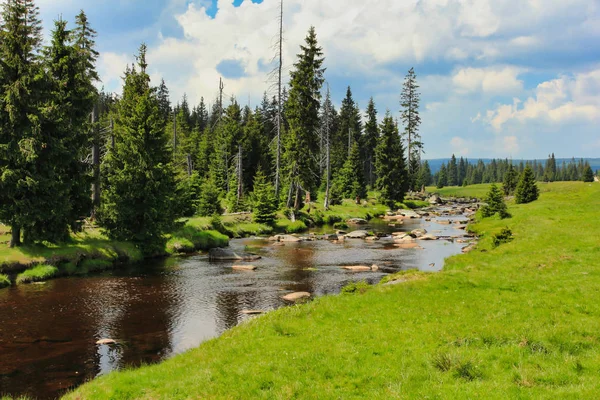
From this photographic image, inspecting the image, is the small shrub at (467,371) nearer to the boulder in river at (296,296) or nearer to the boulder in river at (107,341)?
the boulder in river at (296,296)

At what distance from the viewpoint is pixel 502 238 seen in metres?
35.8

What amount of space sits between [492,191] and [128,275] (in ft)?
165

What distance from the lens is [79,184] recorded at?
3353 cm

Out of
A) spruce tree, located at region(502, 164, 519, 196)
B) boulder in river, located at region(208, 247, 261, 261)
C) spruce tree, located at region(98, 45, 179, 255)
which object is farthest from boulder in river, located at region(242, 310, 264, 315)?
spruce tree, located at region(502, 164, 519, 196)

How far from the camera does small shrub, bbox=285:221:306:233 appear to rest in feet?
185

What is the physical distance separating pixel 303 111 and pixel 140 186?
98.8ft

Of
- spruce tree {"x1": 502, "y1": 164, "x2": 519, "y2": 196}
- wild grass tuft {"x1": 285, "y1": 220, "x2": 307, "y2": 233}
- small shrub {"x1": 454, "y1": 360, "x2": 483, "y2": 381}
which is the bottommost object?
small shrub {"x1": 454, "y1": 360, "x2": 483, "y2": 381}

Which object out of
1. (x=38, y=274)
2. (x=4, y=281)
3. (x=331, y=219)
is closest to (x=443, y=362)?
(x=4, y=281)

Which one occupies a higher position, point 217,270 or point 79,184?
point 79,184

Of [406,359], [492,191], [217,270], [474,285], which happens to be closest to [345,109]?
[492,191]

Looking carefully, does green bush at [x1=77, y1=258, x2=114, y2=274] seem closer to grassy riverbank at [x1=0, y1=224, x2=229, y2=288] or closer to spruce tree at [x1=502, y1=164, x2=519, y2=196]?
grassy riverbank at [x1=0, y1=224, x2=229, y2=288]

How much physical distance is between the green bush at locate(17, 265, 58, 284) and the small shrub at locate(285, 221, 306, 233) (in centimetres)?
3125

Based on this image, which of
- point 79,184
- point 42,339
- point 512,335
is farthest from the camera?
point 79,184

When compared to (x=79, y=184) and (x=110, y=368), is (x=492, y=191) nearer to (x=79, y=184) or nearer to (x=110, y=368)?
(x=79, y=184)
